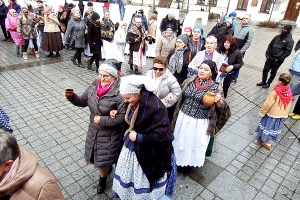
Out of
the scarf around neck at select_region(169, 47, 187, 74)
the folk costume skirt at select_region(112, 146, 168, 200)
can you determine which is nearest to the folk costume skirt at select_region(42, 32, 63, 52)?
the scarf around neck at select_region(169, 47, 187, 74)

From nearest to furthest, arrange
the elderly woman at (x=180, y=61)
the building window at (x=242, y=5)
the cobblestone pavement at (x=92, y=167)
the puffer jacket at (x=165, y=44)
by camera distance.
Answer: the cobblestone pavement at (x=92, y=167)
the elderly woman at (x=180, y=61)
the puffer jacket at (x=165, y=44)
the building window at (x=242, y=5)

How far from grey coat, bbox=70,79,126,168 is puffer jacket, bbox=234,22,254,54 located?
17.7 feet

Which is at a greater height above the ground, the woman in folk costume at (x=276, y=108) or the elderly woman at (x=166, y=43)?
the elderly woman at (x=166, y=43)

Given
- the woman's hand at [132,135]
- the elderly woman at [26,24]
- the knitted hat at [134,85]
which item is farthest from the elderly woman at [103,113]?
the elderly woman at [26,24]

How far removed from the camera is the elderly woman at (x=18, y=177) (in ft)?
4.81

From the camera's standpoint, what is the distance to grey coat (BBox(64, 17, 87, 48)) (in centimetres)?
727

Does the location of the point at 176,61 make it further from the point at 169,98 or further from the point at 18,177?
the point at 18,177

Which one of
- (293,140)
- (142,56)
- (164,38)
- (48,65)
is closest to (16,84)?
(48,65)

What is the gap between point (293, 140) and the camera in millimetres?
4758

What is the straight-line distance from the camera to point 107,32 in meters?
7.21

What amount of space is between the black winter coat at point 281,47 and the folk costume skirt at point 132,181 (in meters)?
5.74

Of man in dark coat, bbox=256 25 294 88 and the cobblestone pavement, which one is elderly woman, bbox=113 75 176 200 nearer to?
the cobblestone pavement

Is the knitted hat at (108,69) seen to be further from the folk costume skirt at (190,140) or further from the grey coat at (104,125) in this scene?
the folk costume skirt at (190,140)

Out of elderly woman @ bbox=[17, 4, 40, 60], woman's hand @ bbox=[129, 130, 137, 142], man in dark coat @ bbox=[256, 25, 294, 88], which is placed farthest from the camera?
elderly woman @ bbox=[17, 4, 40, 60]
